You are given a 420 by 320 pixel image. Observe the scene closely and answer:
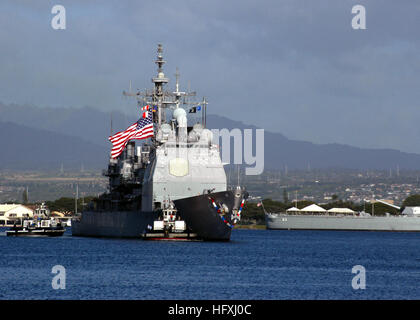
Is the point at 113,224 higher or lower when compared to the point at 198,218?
lower

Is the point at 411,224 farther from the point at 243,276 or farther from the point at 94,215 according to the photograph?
the point at 243,276

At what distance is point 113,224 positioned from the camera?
81.6 meters

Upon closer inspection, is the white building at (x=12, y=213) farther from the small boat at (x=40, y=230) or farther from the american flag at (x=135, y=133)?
the american flag at (x=135, y=133)

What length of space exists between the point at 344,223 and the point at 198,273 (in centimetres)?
11283

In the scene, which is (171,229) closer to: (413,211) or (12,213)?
(413,211)

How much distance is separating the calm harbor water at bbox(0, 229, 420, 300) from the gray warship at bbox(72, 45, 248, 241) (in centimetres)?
312

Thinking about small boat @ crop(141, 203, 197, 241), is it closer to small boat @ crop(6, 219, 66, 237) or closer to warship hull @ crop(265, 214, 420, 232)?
small boat @ crop(6, 219, 66, 237)

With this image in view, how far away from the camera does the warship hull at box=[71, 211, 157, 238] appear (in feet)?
239

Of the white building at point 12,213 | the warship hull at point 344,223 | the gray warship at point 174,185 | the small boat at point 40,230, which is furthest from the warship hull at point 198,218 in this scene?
the white building at point 12,213

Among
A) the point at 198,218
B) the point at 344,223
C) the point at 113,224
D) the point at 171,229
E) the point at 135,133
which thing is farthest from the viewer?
the point at 344,223

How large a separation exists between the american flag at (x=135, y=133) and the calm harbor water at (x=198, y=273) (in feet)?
34.4

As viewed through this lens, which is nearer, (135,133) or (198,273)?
(198,273)

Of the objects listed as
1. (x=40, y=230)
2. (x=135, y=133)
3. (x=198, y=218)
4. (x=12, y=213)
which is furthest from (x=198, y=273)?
(x=12, y=213)

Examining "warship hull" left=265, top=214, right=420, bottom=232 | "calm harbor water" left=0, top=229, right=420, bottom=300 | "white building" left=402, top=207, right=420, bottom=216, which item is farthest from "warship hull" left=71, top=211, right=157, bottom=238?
"white building" left=402, top=207, right=420, bottom=216
